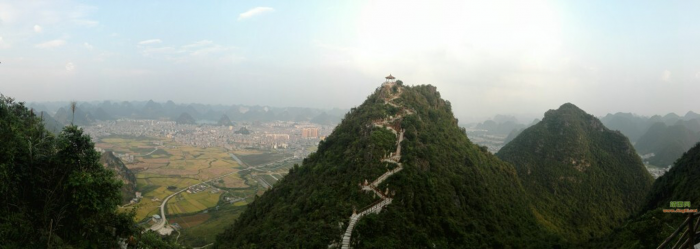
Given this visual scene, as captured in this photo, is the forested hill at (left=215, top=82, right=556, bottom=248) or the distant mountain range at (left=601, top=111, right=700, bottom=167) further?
the distant mountain range at (left=601, top=111, right=700, bottom=167)

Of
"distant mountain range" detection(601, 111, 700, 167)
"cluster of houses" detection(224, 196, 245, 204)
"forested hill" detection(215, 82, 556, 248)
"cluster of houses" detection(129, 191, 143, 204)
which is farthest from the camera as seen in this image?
"distant mountain range" detection(601, 111, 700, 167)

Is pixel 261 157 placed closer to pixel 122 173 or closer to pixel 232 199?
pixel 122 173

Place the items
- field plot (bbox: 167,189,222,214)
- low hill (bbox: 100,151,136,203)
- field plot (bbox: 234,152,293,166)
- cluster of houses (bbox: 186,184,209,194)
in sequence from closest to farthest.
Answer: field plot (bbox: 167,189,222,214) → low hill (bbox: 100,151,136,203) → cluster of houses (bbox: 186,184,209,194) → field plot (bbox: 234,152,293,166)

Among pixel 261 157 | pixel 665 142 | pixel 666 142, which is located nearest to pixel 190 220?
pixel 261 157

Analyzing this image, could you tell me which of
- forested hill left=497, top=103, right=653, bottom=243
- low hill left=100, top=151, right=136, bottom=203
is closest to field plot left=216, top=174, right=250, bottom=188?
low hill left=100, top=151, right=136, bottom=203

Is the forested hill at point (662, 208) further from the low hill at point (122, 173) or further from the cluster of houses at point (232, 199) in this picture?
the low hill at point (122, 173)

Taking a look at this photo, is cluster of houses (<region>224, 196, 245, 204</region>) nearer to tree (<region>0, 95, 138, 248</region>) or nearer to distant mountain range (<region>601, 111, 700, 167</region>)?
tree (<region>0, 95, 138, 248</region>)

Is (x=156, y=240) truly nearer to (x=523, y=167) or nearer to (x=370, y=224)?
(x=370, y=224)
